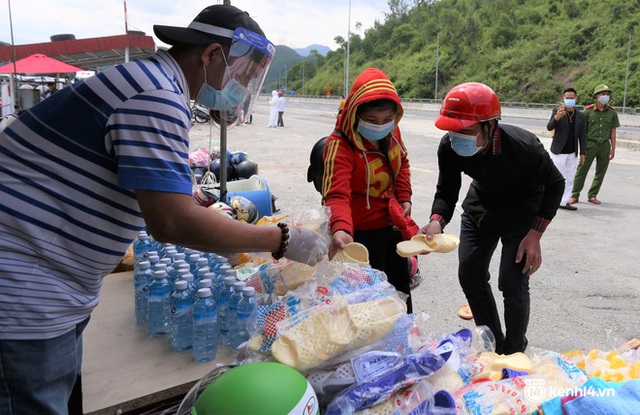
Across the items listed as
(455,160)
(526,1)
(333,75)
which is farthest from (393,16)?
(455,160)

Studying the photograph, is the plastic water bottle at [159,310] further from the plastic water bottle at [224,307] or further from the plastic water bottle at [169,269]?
the plastic water bottle at [224,307]

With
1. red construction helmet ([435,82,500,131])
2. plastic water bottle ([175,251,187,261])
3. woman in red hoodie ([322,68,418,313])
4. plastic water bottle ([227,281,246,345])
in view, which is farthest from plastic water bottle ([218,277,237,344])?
red construction helmet ([435,82,500,131])

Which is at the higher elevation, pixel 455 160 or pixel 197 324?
pixel 455 160

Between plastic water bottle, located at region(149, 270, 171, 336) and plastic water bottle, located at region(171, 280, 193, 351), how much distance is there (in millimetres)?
93

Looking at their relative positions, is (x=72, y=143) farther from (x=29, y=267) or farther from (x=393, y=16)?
(x=393, y=16)

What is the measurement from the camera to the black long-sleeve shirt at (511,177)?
8.93 feet

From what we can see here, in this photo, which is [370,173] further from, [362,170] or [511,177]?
[511,177]

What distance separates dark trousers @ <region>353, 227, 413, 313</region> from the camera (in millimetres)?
2941

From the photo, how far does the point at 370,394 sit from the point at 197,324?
72cm

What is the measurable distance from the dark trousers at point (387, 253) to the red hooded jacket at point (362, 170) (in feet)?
0.19

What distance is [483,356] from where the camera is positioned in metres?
2.09

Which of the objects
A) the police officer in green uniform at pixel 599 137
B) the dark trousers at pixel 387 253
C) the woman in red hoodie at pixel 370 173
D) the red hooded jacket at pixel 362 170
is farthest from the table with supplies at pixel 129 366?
the police officer in green uniform at pixel 599 137

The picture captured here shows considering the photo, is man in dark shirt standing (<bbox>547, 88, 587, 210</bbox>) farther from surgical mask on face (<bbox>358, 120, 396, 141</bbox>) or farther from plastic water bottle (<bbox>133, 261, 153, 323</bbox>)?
plastic water bottle (<bbox>133, 261, 153, 323</bbox>)

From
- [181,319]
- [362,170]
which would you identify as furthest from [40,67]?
[181,319]
